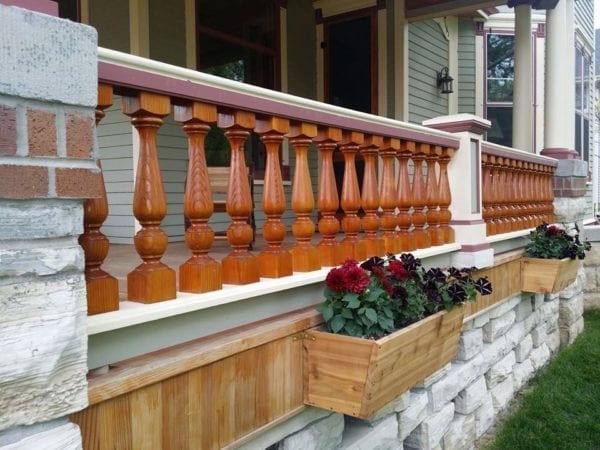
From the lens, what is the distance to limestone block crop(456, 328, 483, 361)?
3.71 metres

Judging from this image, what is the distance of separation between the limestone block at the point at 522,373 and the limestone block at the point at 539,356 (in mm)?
105

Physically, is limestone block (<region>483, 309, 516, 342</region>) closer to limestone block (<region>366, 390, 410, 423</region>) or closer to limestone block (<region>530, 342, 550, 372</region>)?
limestone block (<region>530, 342, 550, 372</region>)

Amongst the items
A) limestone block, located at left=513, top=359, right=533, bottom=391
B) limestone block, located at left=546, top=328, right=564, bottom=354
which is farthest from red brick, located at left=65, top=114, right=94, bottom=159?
limestone block, located at left=546, top=328, right=564, bottom=354

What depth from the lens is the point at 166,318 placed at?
1668 mm

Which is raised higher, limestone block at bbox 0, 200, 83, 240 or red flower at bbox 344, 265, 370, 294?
limestone block at bbox 0, 200, 83, 240

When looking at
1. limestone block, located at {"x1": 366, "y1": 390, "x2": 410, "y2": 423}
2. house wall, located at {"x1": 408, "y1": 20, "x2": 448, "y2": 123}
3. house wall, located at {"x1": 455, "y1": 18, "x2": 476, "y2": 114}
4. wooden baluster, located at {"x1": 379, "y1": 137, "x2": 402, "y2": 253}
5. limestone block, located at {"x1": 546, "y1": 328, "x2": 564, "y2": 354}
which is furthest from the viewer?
house wall, located at {"x1": 455, "y1": 18, "x2": 476, "y2": 114}

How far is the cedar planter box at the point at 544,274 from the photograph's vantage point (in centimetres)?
450

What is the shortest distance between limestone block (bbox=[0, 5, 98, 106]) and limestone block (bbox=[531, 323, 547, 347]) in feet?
16.4

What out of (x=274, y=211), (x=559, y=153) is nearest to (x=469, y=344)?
(x=274, y=211)

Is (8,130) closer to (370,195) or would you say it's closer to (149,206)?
(149,206)

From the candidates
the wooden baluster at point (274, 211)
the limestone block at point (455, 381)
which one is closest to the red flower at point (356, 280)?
the wooden baluster at point (274, 211)

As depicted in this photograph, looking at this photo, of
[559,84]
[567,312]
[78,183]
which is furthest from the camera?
[567,312]

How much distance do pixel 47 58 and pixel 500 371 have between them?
412cm

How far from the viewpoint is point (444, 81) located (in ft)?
25.1
